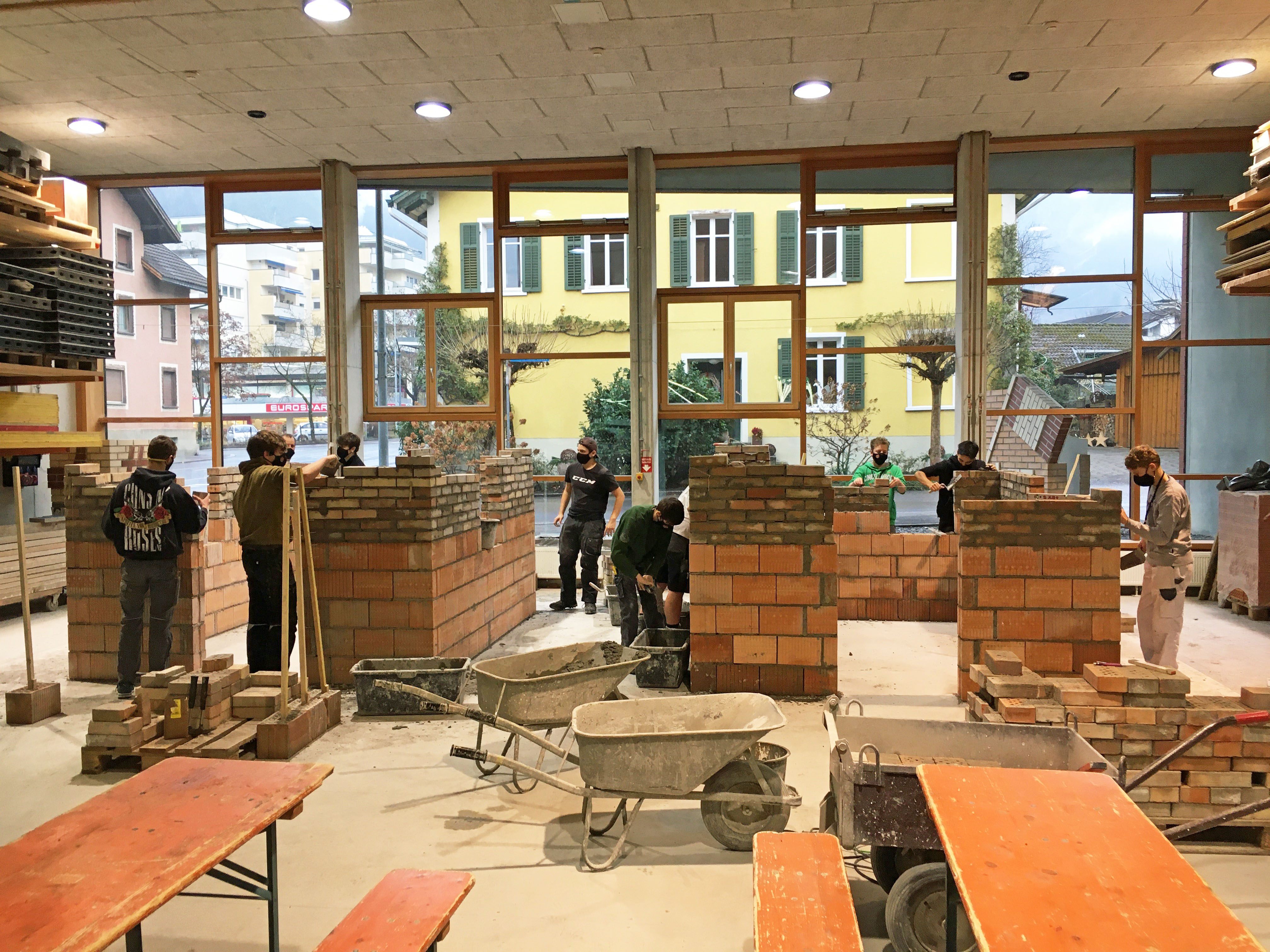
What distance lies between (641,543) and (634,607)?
69 centimetres

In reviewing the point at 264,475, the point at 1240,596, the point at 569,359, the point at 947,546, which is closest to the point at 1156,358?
the point at 1240,596

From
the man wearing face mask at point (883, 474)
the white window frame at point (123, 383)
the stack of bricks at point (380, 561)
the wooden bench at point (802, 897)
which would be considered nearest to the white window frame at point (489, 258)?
the man wearing face mask at point (883, 474)

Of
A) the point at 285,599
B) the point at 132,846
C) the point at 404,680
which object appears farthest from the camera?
the point at 404,680

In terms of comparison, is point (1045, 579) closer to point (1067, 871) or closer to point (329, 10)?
point (1067, 871)

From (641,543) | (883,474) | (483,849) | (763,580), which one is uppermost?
(883,474)

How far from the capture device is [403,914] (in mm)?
2754

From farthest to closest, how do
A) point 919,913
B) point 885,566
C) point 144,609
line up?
point 885,566 < point 144,609 < point 919,913

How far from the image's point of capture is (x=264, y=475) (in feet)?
20.0

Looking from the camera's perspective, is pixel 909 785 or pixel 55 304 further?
pixel 55 304

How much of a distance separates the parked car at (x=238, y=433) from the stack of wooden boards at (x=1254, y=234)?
35.3 ft

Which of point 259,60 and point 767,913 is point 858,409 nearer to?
point 259,60

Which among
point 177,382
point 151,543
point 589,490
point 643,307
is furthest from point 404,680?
point 177,382

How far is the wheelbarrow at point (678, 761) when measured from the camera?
13.0 feet

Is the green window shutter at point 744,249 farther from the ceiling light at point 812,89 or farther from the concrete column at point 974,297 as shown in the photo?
the concrete column at point 974,297
